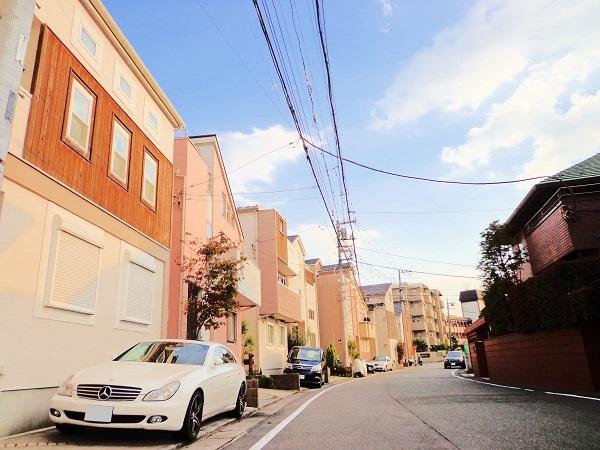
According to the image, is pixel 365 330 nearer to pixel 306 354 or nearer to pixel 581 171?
pixel 306 354

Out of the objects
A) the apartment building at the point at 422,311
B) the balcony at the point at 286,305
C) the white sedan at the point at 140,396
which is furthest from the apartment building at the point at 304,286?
the apartment building at the point at 422,311

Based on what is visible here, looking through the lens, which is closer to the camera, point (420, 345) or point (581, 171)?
point (581, 171)

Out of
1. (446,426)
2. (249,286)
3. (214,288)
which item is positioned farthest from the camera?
(249,286)

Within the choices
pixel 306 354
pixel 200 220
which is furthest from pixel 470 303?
pixel 200 220

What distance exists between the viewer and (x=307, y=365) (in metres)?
22.7

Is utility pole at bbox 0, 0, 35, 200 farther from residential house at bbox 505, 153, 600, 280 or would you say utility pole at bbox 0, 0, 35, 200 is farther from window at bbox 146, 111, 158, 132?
residential house at bbox 505, 153, 600, 280

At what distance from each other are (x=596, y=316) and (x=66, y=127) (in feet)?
42.4

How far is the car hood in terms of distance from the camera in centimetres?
624

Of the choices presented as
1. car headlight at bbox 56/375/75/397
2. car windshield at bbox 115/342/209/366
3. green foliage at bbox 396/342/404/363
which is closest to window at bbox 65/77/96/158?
car windshield at bbox 115/342/209/366

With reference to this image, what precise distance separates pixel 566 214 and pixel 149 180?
1304cm

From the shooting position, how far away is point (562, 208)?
15555 millimetres

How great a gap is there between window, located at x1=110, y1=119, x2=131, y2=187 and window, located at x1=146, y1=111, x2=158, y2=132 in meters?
1.56

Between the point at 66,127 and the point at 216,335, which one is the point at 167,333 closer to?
the point at 216,335

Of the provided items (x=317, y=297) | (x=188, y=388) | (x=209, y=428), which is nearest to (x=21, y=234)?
(x=188, y=388)
